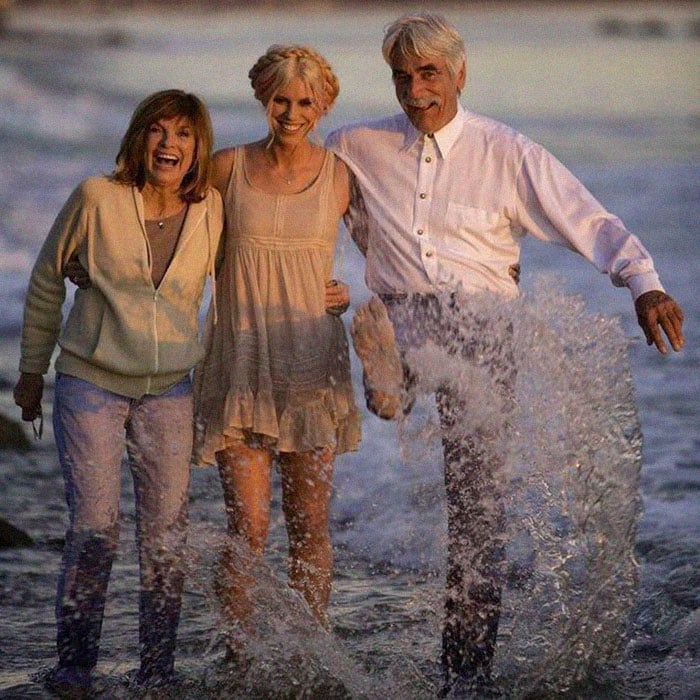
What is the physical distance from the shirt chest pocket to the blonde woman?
0.32 meters

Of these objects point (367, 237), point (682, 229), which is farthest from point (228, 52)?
point (367, 237)

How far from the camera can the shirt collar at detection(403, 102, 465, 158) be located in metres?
5.17

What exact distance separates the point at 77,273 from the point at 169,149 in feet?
1.37

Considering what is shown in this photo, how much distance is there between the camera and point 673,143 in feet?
88.7

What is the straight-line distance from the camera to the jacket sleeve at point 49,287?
4.84m

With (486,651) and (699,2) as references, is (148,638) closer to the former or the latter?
(486,651)

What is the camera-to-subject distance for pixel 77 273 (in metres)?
4.88

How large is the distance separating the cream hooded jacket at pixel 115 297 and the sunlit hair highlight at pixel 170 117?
44 millimetres

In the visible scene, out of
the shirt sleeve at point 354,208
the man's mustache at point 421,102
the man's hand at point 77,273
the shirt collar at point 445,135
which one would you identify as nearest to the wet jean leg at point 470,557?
the shirt sleeve at point 354,208

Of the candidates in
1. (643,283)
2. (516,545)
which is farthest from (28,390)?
(516,545)

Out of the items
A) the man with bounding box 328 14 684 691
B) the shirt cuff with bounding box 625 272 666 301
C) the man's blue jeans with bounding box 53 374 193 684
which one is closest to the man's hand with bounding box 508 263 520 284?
the man with bounding box 328 14 684 691

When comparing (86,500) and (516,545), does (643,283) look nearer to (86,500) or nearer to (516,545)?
(516,545)

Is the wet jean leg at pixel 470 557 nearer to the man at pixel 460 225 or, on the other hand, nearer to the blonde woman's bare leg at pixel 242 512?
the man at pixel 460 225

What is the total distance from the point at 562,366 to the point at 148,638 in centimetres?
144
